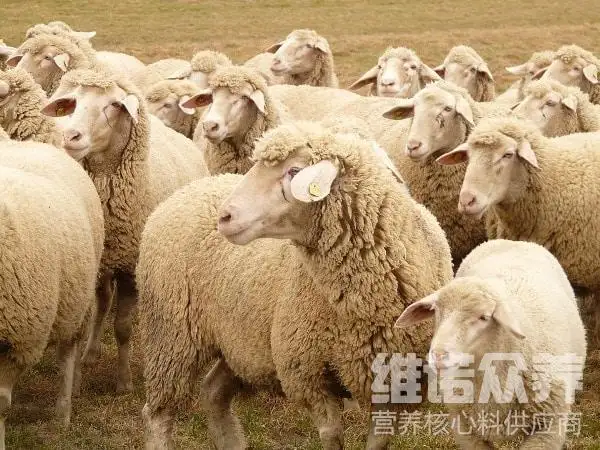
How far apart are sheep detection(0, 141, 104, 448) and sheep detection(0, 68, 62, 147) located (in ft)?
1.56

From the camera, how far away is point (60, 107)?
6.96 meters

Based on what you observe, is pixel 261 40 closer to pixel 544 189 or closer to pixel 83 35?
pixel 83 35

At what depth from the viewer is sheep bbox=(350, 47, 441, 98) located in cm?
1005

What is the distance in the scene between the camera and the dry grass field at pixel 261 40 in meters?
5.84

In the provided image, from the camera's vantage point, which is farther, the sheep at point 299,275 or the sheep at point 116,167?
the sheep at point 116,167

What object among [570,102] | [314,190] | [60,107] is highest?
[314,190]

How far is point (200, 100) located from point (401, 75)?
2508mm

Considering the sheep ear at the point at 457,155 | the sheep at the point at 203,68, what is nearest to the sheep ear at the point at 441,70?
the sheep at the point at 203,68

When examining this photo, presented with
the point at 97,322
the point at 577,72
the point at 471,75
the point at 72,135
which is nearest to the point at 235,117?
the point at 72,135

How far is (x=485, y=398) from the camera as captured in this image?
4648 mm

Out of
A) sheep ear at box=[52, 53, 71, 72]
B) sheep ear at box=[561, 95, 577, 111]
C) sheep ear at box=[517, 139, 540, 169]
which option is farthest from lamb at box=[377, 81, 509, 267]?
sheep ear at box=[52, 53, 71, 72]

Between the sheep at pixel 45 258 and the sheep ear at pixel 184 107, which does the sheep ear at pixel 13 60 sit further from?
the sheep at pixel 45 258

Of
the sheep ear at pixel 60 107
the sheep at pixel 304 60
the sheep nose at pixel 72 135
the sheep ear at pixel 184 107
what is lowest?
the sheep at pixel 304 60

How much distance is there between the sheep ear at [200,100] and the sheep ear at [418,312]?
4127mm
